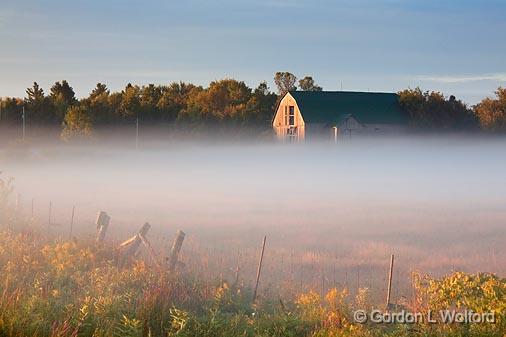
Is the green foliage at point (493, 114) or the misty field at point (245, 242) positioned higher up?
the green foliage at point (493, 114)

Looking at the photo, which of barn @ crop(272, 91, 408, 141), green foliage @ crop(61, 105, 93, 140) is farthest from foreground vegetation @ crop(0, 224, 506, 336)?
barn @ crop(272, 91, 408, 141)

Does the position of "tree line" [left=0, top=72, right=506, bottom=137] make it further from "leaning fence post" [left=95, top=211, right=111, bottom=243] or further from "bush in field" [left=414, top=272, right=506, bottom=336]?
"bush in field" [left=414, top=272, right=506, bottom=336]

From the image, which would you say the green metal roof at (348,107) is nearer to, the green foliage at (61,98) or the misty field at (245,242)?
the misty field at (245,242)

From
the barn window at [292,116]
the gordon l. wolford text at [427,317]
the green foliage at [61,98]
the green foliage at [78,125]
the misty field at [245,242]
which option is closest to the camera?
the gordon l. wolford text at [427,317]

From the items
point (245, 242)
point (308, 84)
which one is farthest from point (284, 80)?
point (245, 242)

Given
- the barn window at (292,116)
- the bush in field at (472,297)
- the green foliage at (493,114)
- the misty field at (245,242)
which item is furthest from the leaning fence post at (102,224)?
the green foliage at (493,114)

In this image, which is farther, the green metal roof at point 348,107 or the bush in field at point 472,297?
the green metal roof at point 348,107

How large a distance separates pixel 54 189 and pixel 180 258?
34.2 metres

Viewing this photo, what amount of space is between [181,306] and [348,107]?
257ft

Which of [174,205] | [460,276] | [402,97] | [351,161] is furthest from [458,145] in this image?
[460,276]

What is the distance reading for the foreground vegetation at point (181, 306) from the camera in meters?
A: 14.4

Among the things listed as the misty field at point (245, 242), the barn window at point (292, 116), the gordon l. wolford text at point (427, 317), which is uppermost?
the barn window at point (292, 116)

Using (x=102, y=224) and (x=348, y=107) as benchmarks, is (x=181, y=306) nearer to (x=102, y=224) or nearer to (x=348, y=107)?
(x=102, y=224)

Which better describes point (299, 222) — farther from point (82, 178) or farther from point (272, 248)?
point (82, 178)
